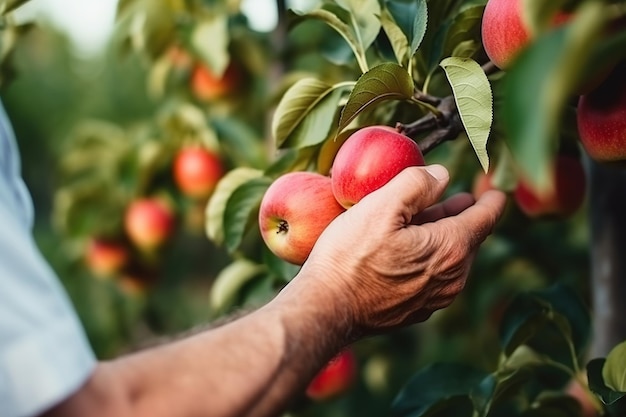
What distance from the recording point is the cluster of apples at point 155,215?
1.61 metres

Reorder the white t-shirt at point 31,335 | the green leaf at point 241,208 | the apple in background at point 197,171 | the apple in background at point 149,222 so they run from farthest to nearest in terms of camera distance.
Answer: the apple in background at point 149,222 < the apple in background at point 197,171 < the green leaf at point 241,208 < the white t-shirt at point 31,335

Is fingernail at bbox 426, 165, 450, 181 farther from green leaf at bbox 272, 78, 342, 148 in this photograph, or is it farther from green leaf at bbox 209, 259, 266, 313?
green leaf at bbox 209, 259, 266, 313

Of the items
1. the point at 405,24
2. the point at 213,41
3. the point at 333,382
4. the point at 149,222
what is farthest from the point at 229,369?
the point at 149,222

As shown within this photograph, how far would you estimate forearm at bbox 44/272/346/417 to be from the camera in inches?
24.9

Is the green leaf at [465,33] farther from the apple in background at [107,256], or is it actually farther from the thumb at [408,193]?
the apple in background at [107,256]

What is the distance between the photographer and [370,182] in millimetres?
794

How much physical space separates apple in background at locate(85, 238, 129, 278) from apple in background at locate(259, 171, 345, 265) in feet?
3.35

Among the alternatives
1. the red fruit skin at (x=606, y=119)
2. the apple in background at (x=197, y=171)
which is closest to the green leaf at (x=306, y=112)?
the red fruit skin at (x=606, y=119)

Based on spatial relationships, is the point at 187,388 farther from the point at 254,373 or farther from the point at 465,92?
the point at 465,92

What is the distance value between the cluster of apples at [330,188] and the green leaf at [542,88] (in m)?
0.31

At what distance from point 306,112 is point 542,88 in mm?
477

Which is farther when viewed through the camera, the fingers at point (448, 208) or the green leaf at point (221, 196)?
the green leaf at point (221, 196)

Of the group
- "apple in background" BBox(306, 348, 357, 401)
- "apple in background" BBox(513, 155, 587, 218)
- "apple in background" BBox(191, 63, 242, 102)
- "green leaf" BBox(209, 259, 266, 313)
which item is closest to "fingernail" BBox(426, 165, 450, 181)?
"apple in background" BBox(513, 155, 587, 218)

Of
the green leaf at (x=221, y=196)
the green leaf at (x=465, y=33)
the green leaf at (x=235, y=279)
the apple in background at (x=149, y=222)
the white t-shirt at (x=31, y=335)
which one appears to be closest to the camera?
the white t-shirt at (x=31, y=335)
